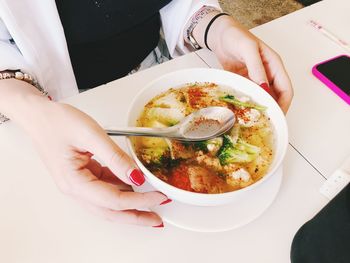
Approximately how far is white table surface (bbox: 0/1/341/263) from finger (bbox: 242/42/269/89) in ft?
0.61

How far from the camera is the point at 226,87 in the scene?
2.31 feet

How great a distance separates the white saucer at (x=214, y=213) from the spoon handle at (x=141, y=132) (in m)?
0.09

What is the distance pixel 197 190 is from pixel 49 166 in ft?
0.81

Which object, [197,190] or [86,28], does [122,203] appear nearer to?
[197,190]

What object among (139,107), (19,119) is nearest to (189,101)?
(139,107)

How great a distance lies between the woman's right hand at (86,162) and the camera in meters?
0.51

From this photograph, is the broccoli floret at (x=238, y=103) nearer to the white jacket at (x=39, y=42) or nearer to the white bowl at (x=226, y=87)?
the white bowl at (x=226, y=87)

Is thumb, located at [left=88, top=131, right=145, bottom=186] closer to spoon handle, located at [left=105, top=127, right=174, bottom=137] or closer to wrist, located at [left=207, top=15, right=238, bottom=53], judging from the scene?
spoon handle, located at [left=105, top=127, right=174, bottom=137]

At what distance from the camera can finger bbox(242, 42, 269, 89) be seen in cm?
70

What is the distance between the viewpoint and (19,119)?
63 cm

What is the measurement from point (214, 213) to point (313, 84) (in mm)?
435

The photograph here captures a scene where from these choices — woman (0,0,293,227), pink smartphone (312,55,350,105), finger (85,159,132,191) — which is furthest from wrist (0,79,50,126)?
pink smartphone (312,55,350,105)

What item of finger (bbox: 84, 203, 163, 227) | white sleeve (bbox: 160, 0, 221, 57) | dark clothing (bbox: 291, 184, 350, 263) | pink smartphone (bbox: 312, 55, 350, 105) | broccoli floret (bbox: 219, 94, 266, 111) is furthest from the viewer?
white sleeve (bbox: 160, 0, 221, 57)

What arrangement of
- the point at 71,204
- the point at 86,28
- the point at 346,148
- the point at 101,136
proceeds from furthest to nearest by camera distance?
the point at 86,28, the point at 346,148, the point at 71,204, the point at 101,136
